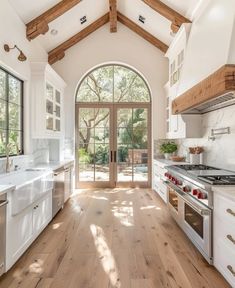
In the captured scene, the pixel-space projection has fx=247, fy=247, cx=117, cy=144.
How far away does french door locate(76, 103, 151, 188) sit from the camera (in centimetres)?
628

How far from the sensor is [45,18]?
4.39m

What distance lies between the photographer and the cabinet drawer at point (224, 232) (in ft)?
6.42

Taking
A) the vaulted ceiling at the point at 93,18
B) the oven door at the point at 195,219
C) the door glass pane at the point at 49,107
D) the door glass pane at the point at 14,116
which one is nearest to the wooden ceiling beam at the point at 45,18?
the vaulted ceiling at the point at 93,18

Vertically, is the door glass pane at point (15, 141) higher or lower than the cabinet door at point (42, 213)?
higher

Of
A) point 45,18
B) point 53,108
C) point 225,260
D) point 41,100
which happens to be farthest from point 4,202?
point 45,18

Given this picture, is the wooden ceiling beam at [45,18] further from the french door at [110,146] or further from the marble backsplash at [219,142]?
the marble backsplash at [219,142]

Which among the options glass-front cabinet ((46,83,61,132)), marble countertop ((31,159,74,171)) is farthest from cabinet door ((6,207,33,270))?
glass-front cabinet ((46,83,61,132))

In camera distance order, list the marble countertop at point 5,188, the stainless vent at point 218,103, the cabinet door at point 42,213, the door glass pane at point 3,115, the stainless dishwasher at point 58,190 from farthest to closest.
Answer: the stainless dishwasher at point 58,190
the door glass pane at point 3,115
the cabinet door at point 42,213
the stainless vent at point 218,103
the marble countertop at point 5,188

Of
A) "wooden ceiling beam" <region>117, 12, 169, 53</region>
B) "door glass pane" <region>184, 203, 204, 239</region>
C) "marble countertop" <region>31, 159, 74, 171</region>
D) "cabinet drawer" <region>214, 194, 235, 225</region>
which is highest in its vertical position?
"wooden ceiling beam" <region>117, 12, 169, 53</region>

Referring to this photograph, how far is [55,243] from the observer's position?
9.93 ft

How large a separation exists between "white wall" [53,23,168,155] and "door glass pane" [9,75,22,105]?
6.45ft

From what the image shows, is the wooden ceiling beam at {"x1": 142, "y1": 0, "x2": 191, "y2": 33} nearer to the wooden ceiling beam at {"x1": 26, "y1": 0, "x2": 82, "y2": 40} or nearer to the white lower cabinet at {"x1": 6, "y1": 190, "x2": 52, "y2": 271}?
the wooden ceiling beam at {"x1": 26, "y1": 0, "x2": 82, "y2": 40}

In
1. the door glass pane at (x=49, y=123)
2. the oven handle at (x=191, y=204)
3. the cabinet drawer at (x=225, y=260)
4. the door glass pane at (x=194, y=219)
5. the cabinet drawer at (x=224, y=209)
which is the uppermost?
the door glass pane at (x=49, y=123)

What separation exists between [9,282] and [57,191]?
1924 mm
